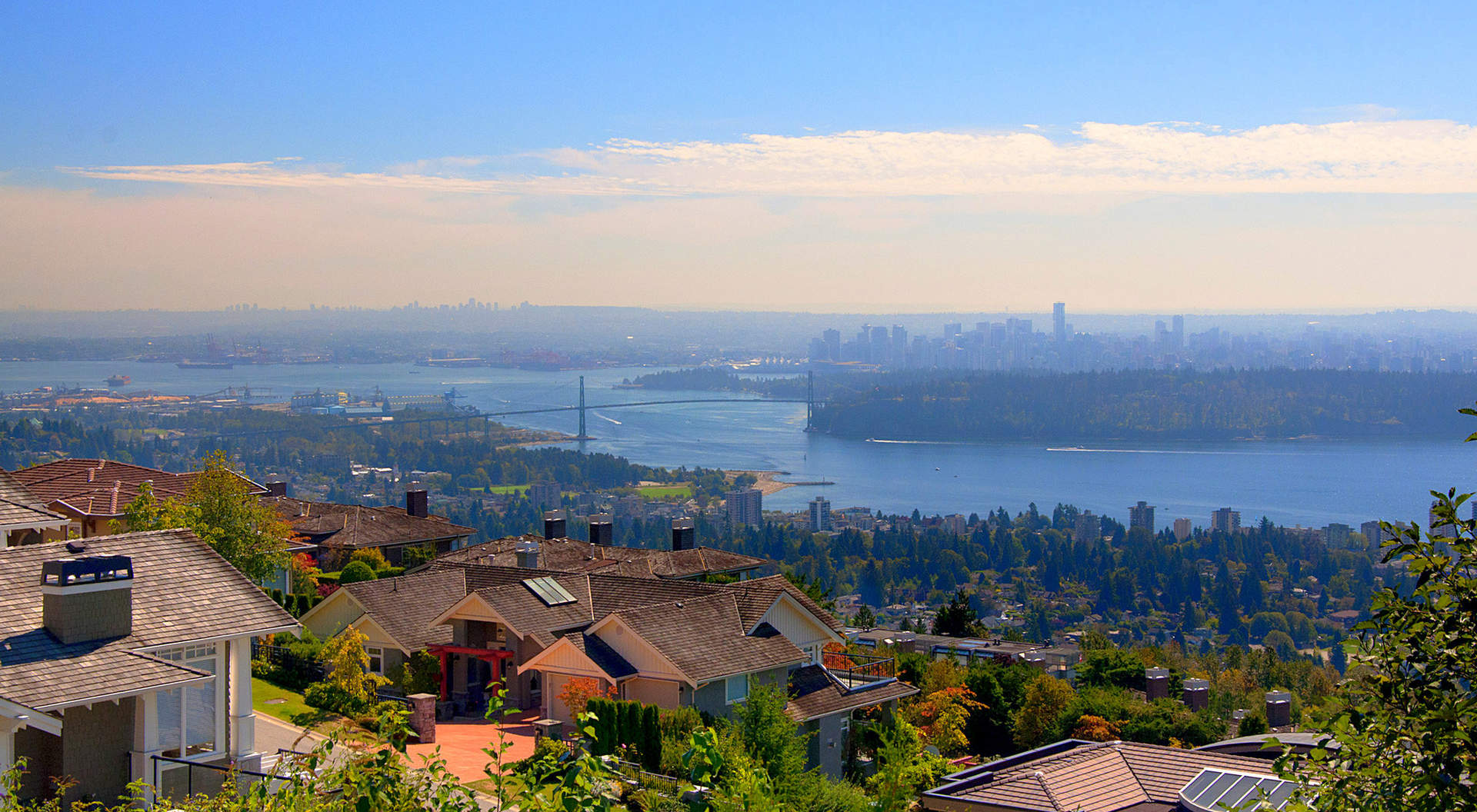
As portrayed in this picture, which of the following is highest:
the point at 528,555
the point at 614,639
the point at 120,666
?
the point at 120,666

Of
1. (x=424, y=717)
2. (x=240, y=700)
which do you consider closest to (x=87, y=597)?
(x=240, y=700)

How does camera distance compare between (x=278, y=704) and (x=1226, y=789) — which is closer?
(x=1226, y=789)

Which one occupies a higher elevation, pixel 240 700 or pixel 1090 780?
pixel 240 700

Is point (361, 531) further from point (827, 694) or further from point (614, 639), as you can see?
point (827, 694)

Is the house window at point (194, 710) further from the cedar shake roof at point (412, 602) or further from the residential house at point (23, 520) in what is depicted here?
the cedar shake roof at point (412, 602)

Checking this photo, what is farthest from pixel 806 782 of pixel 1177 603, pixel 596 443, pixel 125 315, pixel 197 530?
pixel 125 315

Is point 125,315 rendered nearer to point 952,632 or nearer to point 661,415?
point 661,415
